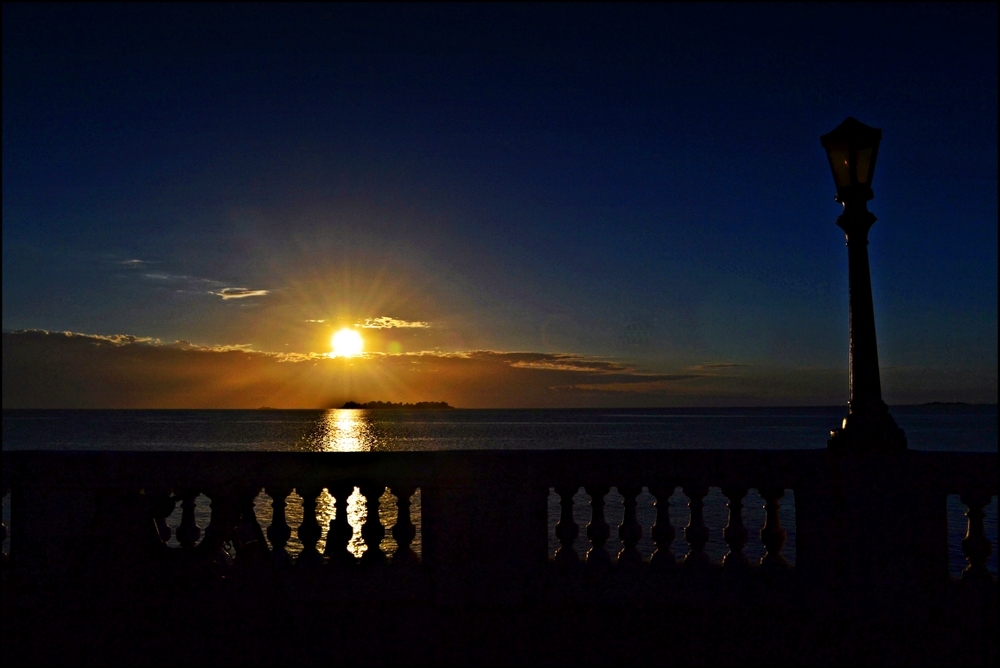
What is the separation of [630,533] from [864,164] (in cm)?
400

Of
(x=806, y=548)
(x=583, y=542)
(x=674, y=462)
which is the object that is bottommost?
(x=583, y=542)

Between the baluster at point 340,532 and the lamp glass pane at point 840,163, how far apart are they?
17.5ft

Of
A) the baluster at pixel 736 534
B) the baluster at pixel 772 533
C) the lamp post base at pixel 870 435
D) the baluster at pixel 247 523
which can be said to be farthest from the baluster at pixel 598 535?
the baluster at pixel 247 523

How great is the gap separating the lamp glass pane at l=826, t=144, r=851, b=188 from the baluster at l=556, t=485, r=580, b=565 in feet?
12.5

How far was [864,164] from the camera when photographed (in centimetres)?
698

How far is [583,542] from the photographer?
2528 cm

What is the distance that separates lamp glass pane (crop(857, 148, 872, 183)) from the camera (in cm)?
695

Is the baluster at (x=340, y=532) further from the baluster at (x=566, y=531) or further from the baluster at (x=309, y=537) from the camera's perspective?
the baluster at (x=566, y=531)

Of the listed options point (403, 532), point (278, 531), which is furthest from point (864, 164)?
point (278, 531)

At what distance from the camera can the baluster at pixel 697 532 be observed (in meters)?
6.57

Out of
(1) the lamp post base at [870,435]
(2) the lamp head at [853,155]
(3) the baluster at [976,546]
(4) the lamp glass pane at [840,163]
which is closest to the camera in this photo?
(3) the baluster at [976,546]

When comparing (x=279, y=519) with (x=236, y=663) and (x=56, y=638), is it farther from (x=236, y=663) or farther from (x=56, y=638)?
(x=56, y=638)

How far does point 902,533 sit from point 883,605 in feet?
2.03

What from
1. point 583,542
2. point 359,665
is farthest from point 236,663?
point 583,542
